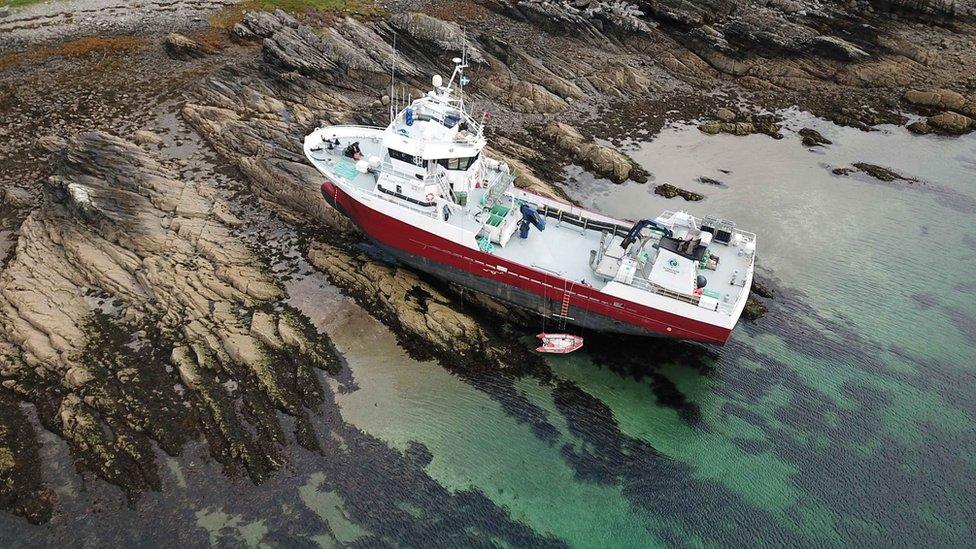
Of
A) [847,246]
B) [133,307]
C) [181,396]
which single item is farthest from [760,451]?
[133,307]

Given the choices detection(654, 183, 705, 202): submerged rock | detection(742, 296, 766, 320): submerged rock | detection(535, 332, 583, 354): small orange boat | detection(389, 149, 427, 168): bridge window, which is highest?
detection(389, 149, 427, 168): bridge window

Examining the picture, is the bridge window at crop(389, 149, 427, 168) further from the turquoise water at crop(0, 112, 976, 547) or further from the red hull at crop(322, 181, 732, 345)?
the turquoise water at crop(0, 112, 976, 547)

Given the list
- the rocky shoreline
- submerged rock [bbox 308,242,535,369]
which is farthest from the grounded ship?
the rocky shoreline

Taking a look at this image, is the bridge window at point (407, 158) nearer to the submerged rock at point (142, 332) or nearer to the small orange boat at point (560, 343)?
the submerged rock at point (142, 332)

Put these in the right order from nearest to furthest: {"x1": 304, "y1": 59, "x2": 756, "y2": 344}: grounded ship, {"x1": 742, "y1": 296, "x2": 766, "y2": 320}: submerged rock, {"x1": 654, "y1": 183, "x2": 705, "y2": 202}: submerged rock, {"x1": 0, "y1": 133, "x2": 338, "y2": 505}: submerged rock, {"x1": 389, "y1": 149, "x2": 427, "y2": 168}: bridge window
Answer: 1. {"x1": 0, "y1": 133, "x2": 338, "y2": 505}: submerged rock
2. {"x1": 304, "y1": 59, "x2": 756, "y2": 344}: grounded ship
3. {"x1": 389, "y1": 149, "x2": 427, "y2": 168}: bridge window
4. {"x1": 742, "y1": 296, "x2": 766, "y2": 320}: submerged rock
5. {"x1": 654, "y1": 183, "x2": 705, "y2": 202}: submerged rock

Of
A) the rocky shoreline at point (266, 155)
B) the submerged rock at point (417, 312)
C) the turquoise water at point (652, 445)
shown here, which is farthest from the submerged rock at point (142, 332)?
the submerged rock at point (417, 312)

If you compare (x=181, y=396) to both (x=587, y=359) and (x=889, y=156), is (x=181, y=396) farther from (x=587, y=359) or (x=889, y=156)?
(x=889, y=156)

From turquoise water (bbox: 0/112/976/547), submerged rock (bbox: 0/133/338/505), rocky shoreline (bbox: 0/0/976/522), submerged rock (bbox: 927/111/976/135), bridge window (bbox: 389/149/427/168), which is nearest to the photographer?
turquoise water (bbox: 0/112/976/547)
